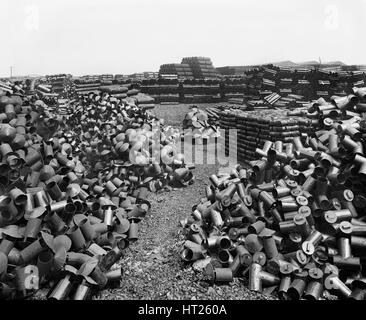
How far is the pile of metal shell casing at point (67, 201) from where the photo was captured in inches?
183

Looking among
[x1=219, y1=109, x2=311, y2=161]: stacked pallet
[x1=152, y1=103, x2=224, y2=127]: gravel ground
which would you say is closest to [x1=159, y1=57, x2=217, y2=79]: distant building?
[x1=152, y1=103, x2=224, y2=127]: gravel ground

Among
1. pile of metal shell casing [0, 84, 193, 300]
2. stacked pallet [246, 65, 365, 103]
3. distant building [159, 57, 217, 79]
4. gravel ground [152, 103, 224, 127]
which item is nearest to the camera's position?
pile of metal shell casing [0, 84, 193, 300]

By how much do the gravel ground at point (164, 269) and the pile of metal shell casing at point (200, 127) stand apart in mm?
5899

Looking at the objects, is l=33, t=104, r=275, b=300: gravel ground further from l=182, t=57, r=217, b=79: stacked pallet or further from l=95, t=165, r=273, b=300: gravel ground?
l=182, t=57, r=217, b=79: stacked pallet

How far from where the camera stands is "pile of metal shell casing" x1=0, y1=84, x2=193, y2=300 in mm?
4641

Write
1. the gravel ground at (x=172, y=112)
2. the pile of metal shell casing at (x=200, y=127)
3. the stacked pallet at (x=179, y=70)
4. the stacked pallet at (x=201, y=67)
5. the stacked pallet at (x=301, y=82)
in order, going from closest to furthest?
the pile of metal shell casing at (x=200, y=127), the stacked pallet at (x=301, y=82), the gravel ground at (x=172, y=112), the stacked pallet at (x=179, y=70), the stacked pallet at (x=201, y=67)

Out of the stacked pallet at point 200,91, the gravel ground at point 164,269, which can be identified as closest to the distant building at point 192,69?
the stacked pallet at point 200,91

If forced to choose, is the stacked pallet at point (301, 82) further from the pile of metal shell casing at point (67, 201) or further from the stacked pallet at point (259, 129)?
the pile of metal shell casing at point (67, 201)

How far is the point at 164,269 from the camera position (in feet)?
17.6

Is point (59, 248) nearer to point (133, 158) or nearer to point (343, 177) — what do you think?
point (133, 158)

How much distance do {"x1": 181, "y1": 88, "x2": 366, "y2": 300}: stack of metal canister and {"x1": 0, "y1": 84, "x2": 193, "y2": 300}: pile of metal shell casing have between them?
154cm

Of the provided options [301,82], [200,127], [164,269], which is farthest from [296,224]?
[301,82]

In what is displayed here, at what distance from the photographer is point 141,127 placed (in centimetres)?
1062
